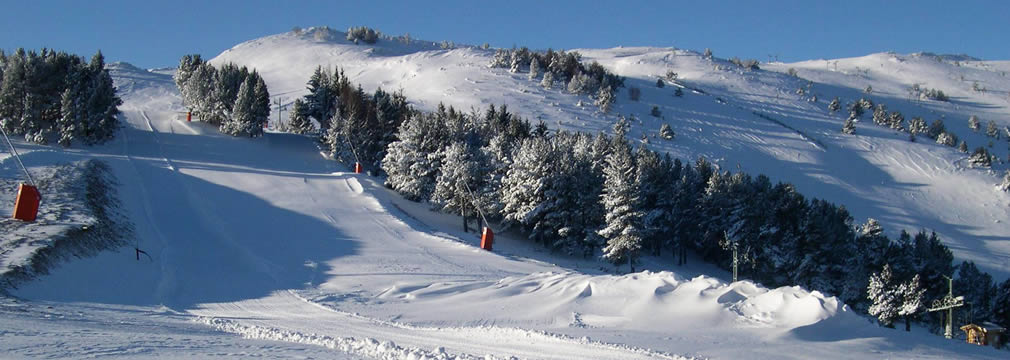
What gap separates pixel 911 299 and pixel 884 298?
4.37ft

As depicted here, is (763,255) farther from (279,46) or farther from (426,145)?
(279,46)

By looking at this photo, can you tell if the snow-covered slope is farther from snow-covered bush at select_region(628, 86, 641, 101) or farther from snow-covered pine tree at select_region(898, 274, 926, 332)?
snow-covered pine tree at select_region(898, 274, 926, 332)

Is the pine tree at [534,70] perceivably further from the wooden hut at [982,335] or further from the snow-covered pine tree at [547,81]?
the wooden hut at [982,335]

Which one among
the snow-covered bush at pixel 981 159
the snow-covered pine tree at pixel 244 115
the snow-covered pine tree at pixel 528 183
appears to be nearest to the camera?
the snow-covered pine tree at pixel 528 183

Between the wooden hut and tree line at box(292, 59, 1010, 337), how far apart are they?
3.99m

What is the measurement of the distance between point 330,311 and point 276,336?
168 inches

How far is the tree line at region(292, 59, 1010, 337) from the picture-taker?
38.7m

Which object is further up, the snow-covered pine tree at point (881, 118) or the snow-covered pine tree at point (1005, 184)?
the snow-covered pine tree at point (881, 118)

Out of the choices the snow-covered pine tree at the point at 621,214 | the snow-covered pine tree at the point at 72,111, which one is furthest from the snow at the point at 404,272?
the snow-covered pine tree at the point at 621,214

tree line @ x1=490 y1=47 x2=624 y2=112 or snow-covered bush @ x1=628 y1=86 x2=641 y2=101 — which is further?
snow-covered bush @ x1=628 y1=86 x2=641 y2=101

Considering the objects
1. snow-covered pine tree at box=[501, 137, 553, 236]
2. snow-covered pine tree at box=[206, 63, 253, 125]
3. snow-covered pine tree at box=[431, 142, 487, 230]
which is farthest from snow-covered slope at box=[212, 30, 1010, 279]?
snow-covered pine tree at box=[501, 137, 553, 236]

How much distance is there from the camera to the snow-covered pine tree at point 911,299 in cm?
3719

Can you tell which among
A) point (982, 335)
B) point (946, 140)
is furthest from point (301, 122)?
point (946, 140)

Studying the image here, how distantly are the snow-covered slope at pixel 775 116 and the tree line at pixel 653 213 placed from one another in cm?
1439
